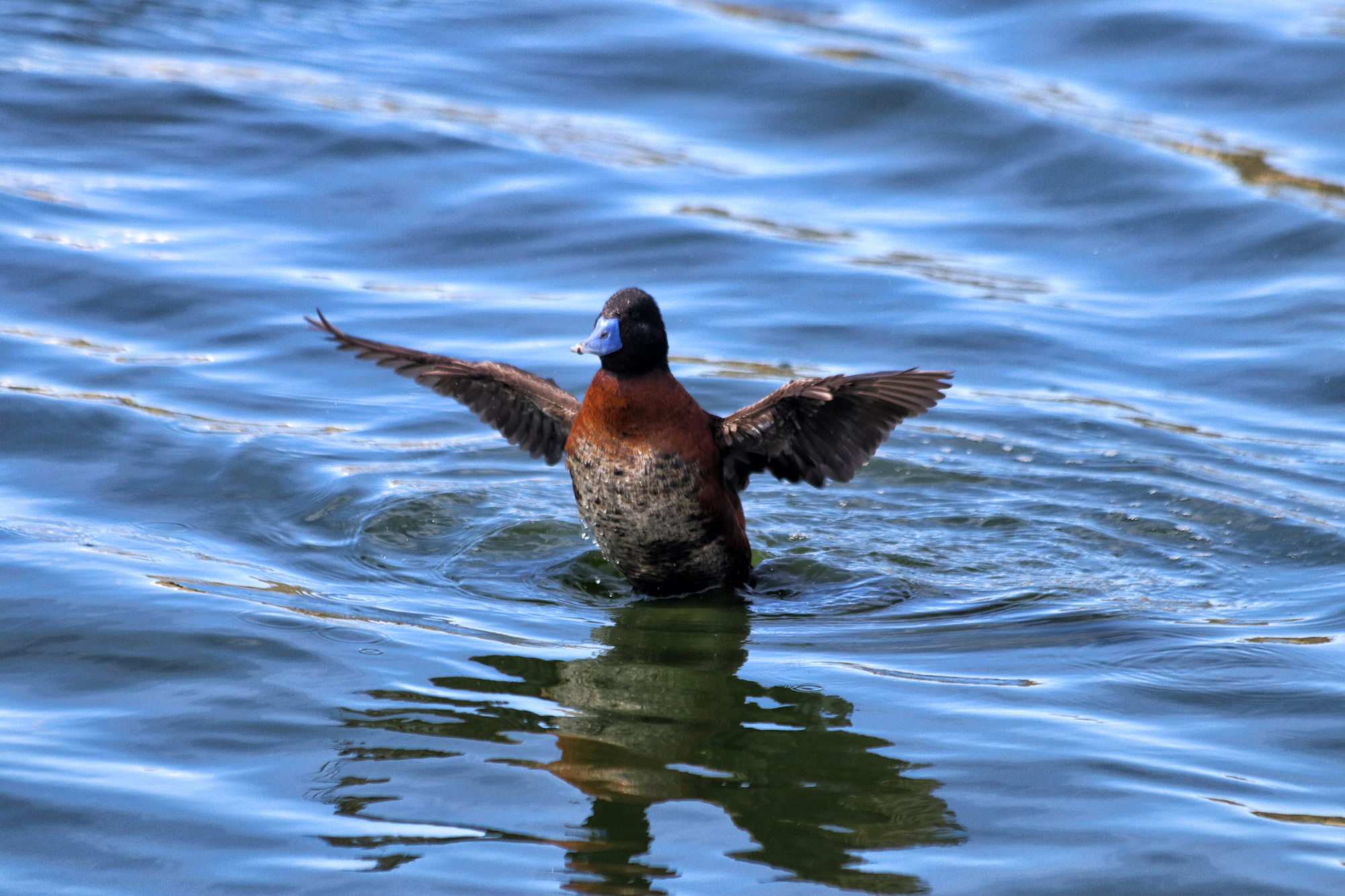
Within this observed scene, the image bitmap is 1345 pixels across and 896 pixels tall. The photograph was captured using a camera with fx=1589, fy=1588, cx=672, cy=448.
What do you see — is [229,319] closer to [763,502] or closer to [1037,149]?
[763,502]

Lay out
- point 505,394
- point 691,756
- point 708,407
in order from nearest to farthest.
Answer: point 691,756
point 505,394
point 708,407

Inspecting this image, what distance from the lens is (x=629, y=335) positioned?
249 inches

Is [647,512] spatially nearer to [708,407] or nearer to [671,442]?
[671,442]

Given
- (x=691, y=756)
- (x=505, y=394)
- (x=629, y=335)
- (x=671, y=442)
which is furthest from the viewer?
(x=505, y=394)

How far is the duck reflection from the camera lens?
14.7ft

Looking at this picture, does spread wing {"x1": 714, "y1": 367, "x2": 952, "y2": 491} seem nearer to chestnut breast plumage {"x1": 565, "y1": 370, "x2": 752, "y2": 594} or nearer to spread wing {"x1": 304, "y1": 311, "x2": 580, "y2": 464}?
chestnut breast plumage {"x1": 565, "y1": 370, "x2": 752, "y2": 594}

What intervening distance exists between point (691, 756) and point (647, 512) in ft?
5.33

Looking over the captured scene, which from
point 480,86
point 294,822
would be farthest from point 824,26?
point 294,822

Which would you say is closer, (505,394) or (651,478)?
(651,478)

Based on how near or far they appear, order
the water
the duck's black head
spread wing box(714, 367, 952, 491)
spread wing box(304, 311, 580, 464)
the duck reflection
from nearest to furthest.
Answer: the duck reflection < the water < spread wing box(714, 367, 952, 491) < the duck's black head < spread wing box(304, 311, 580, 464)

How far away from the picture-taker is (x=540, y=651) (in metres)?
5.93

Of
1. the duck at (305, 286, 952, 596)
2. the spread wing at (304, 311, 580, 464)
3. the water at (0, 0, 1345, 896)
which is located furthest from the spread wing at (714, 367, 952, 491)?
the spread wing at (304, 311, 580, 464)

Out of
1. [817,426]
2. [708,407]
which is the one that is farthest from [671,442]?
[708,407]

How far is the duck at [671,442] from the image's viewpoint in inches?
250
